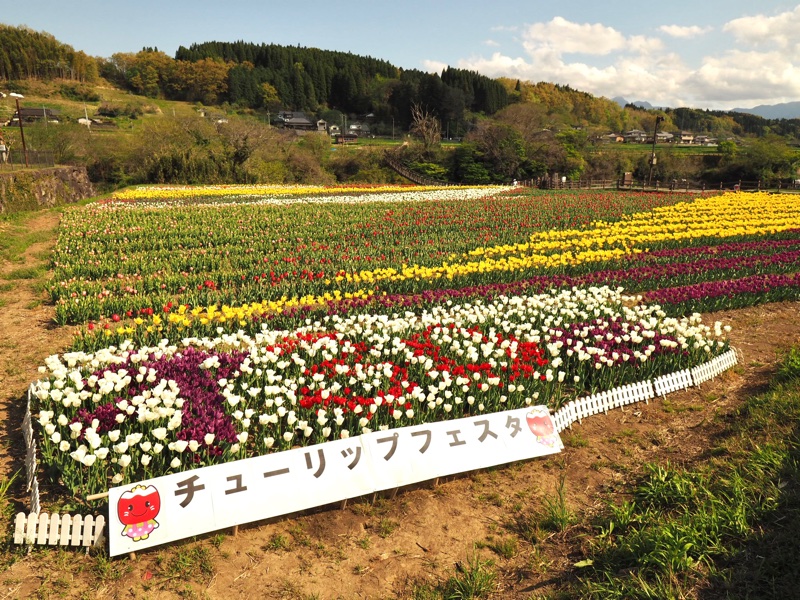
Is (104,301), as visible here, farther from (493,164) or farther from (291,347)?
(493,164)

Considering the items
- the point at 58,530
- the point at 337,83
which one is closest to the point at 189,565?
the point at 58,530

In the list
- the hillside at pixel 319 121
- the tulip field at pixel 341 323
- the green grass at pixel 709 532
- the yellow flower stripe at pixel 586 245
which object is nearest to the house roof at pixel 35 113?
the hillside at pixel 319 121

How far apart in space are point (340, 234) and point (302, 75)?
4816 inches

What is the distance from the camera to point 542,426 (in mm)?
5613

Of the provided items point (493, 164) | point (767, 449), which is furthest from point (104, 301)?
point (493, 164)

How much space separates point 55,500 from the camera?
14.4 ft

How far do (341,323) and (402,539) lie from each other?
3.75m

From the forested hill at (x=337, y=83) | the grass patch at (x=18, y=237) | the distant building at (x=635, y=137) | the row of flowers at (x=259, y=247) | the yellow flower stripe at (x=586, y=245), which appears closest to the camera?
the yellow flower stripe at (x=586, y=245)

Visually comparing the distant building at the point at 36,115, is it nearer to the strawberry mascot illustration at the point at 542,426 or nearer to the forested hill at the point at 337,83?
the forested hill at the point at 337,83

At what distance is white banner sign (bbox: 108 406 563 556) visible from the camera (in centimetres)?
394

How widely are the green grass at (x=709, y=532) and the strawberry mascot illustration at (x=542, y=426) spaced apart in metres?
0.94

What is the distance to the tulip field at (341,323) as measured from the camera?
5.08 meters

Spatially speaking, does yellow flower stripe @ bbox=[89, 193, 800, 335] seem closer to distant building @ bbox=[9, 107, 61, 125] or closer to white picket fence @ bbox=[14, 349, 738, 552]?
white picket fence @ bbox=[14, 349, 738, 552]

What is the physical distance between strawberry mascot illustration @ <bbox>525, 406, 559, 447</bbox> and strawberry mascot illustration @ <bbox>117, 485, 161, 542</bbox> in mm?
3742
